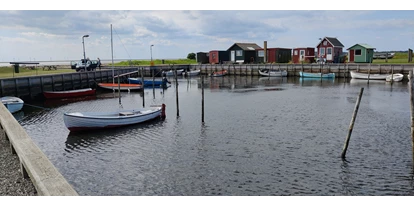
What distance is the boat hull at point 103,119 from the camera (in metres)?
25.6

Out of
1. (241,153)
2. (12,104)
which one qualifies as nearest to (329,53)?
(241,153)

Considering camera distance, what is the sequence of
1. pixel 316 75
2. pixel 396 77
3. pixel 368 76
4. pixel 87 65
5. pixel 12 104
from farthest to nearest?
1. pixel 87 65
2. pixel 316 75
3. pixel 368 76
4. pixel 396 77
5. pixel 12 104

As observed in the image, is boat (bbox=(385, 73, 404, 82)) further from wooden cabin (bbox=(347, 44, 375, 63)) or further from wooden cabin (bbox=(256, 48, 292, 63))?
wooden cabin (bbox=(256, 48, 292, 63))

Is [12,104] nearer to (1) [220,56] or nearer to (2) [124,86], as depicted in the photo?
(2) [124,86]

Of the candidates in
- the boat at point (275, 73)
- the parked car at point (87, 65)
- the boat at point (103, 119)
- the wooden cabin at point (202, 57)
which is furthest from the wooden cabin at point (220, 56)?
the boat at point (103, 119)

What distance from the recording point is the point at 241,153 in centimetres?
2025

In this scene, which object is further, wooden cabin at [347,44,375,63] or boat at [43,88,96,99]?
wooden cabin at [347,44,375,63]

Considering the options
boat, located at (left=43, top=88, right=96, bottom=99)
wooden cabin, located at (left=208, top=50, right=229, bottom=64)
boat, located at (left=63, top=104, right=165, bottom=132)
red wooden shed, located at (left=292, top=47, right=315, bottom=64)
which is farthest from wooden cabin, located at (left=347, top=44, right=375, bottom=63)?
boat, located at (left=63, top=104, right=165, bottom=132)

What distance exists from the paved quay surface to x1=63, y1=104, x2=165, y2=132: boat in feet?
42.0

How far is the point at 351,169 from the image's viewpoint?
17141 millimetres

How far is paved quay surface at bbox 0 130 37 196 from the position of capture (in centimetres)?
941

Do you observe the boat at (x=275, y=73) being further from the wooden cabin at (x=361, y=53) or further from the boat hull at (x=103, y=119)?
the boat hull at (x=103, y=119)

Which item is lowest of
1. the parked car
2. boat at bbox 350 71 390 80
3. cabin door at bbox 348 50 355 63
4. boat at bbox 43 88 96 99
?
boat at bbox 43 88 96 99

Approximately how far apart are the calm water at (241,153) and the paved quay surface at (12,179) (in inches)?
153
